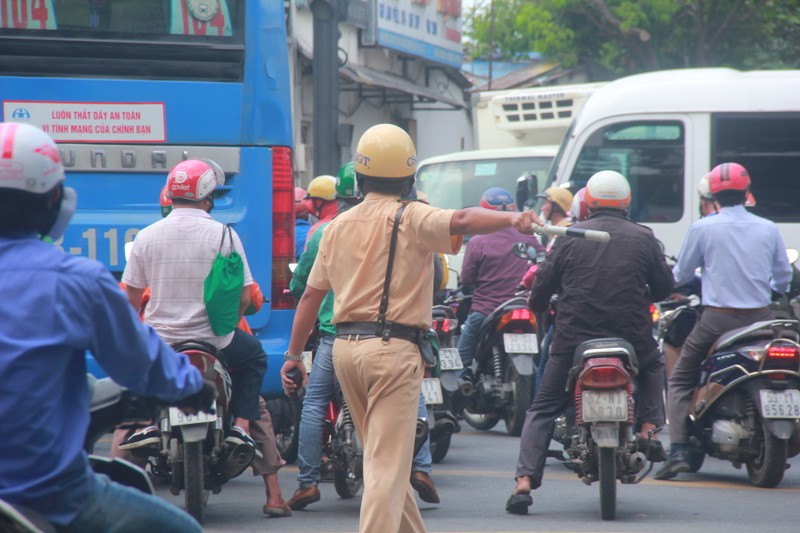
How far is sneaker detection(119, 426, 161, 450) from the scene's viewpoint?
6.39m

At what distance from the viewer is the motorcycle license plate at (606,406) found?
Result: 6.69m

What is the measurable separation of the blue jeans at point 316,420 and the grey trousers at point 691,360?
1817 millimetres

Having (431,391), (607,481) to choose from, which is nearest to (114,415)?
(607,481)

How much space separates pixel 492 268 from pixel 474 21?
25.5 metres

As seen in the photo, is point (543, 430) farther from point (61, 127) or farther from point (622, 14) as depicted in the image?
point (622, 14)

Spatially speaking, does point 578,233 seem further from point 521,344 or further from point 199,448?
point 521,344

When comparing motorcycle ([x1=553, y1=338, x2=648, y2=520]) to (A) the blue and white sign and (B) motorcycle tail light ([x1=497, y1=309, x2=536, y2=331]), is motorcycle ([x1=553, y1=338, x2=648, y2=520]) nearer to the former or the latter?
(B) motorcycle tail light ([x1=497, y1=309, x2=536, y2=331])

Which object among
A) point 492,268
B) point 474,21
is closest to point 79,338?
point 492,268

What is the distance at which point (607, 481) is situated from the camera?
6789mm

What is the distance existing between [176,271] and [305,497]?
56.8 inches

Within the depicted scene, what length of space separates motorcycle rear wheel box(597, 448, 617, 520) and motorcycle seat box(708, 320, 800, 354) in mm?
1375

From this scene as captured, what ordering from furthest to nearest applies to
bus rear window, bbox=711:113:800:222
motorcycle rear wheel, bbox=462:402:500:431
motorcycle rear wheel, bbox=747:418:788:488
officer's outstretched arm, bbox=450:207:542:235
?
bus rear window, bbox=711:113:800:222 < motorcycle rear wheel, bbox=462:402:500:431 < motorcycle rear wheel, bbox=747:418:788:488 < officer's outstretched arm, bbox=450:207:542:235

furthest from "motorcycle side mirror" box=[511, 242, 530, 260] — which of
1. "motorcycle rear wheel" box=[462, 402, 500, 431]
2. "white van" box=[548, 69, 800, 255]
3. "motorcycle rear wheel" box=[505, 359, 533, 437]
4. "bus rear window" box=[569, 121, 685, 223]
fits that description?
"bus rear window" box=[569, 121, 685, 223]

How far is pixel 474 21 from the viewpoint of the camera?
1358 inches
